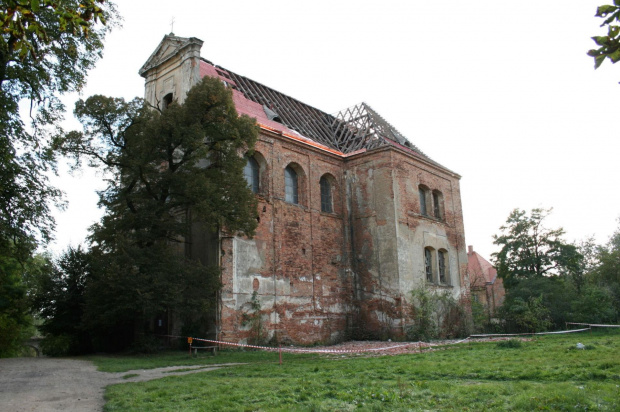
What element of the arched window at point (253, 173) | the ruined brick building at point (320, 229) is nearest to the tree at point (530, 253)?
the ruined brick building at point (320, 229)

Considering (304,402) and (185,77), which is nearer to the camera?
(304,402)

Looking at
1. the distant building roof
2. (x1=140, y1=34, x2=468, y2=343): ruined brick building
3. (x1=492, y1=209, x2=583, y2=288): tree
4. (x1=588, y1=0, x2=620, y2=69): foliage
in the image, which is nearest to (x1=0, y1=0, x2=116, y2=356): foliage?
(x1=140, y1=34, x2=468, y2=343): ruined brick building

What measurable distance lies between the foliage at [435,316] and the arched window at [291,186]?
6717mm

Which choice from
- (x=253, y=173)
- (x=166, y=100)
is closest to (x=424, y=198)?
(x=253, y=173)

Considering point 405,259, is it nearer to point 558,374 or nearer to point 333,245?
point 333,245

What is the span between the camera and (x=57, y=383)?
→ 9422 millimetres

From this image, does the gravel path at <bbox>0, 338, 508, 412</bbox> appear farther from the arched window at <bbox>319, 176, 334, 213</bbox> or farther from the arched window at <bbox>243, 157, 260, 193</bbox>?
the arched window at <bbox>319, 176, 334, 213</bbox>

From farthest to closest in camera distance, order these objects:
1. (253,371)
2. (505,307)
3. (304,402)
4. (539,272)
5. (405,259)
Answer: (539,272), (505,307), (405,259), (253,371), (304,402)

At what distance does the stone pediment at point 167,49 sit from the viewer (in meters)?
20.5

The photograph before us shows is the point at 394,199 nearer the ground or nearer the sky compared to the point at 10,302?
nearer the sky

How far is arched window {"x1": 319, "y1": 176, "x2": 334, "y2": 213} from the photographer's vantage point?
23.0 metres

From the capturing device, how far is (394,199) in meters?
22.0

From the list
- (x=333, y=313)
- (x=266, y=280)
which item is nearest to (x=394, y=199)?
(x=333, y=313)

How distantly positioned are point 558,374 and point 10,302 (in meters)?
→ 21.8
